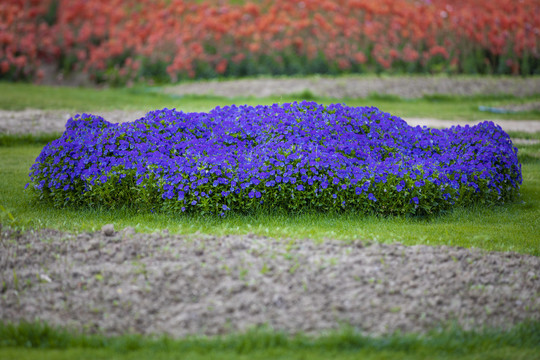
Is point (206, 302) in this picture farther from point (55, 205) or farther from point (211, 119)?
point (211, 119)

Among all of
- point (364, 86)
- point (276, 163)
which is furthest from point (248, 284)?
point (364, 86)

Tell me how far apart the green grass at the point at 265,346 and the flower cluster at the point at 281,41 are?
12005mm

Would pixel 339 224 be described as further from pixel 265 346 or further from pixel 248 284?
pixel 265 346

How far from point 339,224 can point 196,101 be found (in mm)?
7658

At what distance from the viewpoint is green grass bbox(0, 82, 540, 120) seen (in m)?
10.8

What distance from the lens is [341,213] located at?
4.96 metres

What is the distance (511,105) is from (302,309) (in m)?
10.6

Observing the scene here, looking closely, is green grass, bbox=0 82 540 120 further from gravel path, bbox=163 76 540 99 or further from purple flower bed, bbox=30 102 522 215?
purple flower bed, bbox=30 102 522 215

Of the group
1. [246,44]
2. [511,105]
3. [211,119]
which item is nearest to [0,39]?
[246,44]

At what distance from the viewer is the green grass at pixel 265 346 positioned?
269cm

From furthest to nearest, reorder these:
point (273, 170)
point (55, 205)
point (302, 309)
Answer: point (55, 205)
point (273, 170)
point (302, 309)

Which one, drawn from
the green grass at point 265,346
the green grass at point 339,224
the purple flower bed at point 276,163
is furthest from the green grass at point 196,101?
the green grass at point 265,346

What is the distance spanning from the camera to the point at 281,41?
14.9 meters

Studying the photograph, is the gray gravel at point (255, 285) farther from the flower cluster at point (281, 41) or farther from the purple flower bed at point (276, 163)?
the flower cluster at point (281, 41)
